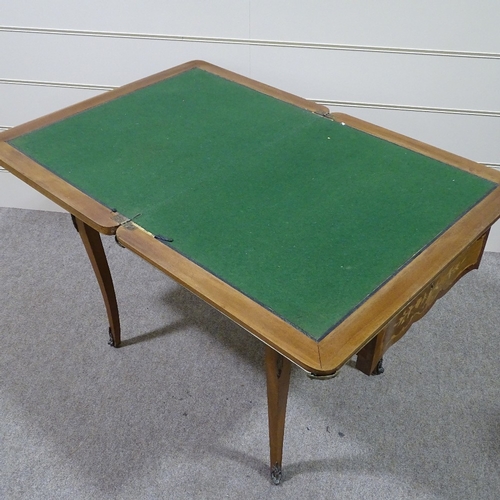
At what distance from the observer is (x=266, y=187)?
50.6 inches

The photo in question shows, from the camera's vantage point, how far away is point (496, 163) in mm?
2055

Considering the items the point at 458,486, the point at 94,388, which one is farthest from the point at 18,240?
the point at 458,486

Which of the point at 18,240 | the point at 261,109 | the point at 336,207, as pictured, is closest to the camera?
the point at 336,207


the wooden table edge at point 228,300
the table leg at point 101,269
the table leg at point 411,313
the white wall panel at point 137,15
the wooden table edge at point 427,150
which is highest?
the white wall panel at point 137,15

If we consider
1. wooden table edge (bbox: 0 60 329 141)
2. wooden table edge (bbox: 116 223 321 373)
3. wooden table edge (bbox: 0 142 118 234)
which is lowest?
wooden table edge (bbox: 116 223 321 373)

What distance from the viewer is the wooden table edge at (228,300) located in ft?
2.99

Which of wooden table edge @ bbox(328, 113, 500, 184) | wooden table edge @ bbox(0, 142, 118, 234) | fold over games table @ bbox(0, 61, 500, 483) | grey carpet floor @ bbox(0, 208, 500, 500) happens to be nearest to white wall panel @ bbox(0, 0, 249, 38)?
fold over games table @ bbox(0, 61, 500, 483)

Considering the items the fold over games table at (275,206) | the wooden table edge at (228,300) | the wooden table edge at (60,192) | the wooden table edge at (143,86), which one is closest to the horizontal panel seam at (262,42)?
the wooden table edge at (143,86)

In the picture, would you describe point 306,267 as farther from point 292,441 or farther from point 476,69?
point 476,69

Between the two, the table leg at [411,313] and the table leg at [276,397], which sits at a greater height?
the table leg at [411,313]

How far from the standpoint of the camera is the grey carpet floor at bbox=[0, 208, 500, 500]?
149cm

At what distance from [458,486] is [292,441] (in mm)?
474

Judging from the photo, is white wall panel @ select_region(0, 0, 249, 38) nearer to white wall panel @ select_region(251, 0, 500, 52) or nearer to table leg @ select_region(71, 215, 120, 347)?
white wall panel @ select_region(251, 0, 500, 52)

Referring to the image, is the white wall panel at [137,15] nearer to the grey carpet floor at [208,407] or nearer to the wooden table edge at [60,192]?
the wooden table edge at [60,192]
